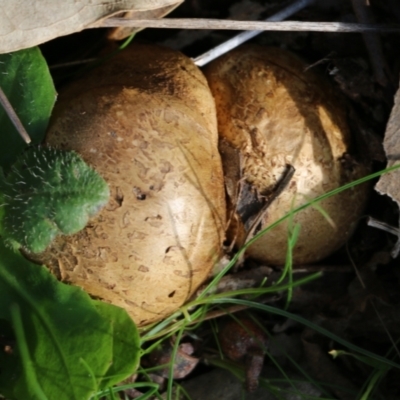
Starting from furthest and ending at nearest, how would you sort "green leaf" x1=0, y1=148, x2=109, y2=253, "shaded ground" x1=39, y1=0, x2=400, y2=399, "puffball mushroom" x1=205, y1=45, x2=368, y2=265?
1. "shaded ground" x1=39, y1=0, x2=400, y2=399
2. "puffball mushroom" x1=205, y1=45, x2=368, y2=265
3. "green leaf" x1=0, y1=148, x2=109, y2=253

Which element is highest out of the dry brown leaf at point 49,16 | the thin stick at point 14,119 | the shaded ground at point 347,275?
the dry brown leaf at point 49,16

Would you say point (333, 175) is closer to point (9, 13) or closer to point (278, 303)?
point (278, 303)

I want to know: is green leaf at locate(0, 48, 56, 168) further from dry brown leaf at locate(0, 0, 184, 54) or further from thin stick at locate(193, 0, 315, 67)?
thin stick at locate(193, 0, 315, 67)

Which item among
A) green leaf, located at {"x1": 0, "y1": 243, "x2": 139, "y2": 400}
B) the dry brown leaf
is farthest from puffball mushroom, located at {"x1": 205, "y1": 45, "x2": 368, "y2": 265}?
green leaf, located at {"x1": 0, "y1": 243, "x2": 139, "y2": 400}

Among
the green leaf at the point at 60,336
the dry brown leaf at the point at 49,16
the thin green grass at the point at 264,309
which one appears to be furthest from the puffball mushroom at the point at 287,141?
the green leaf at the point at 60,336

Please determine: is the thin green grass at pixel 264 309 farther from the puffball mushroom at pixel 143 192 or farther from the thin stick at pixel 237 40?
the thin stick at pixel 237 40

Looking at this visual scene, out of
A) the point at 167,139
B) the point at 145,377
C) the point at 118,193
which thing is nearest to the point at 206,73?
the point at 167,139

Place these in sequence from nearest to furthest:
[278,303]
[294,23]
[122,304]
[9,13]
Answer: [9,13]
[122,304]
[294,23]
[278,303]
